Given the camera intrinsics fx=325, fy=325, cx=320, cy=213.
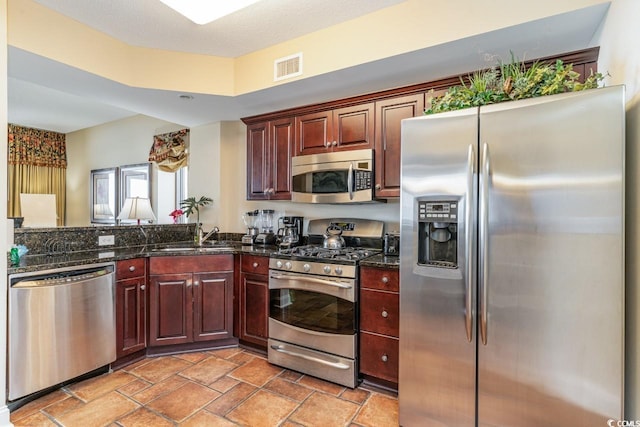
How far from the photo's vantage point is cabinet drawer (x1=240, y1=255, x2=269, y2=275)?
2746 mm

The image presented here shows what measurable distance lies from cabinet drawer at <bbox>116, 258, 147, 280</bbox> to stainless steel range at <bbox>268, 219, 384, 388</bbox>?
107 centimetres

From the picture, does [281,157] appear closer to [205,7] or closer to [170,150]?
[205,7]

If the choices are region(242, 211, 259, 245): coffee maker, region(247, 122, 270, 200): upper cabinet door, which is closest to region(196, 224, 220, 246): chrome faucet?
region(242, 211, 259, 245): coffee maker

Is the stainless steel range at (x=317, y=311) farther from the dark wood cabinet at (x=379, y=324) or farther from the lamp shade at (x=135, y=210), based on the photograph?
the lamp shade at (x=135, y=210)

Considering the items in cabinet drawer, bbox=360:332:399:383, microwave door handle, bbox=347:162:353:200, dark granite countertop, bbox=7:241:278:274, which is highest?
microwave door handle, bbox=347:162:353:200

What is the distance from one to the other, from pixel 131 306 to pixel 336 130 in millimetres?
2221

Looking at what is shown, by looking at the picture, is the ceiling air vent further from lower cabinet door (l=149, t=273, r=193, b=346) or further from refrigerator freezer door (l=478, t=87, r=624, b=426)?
lower cabinet door (l=149, t=273, r=193, b=346)

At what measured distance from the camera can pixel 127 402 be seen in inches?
83.1

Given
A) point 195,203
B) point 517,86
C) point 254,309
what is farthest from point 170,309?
point 517,86

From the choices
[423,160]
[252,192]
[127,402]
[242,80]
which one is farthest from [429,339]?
[242,80]

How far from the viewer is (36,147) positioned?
5.80 meters

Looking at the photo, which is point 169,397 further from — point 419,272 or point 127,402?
point 419,272

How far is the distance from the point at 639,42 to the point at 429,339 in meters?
1.61

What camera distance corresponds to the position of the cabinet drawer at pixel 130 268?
8.34 ft
